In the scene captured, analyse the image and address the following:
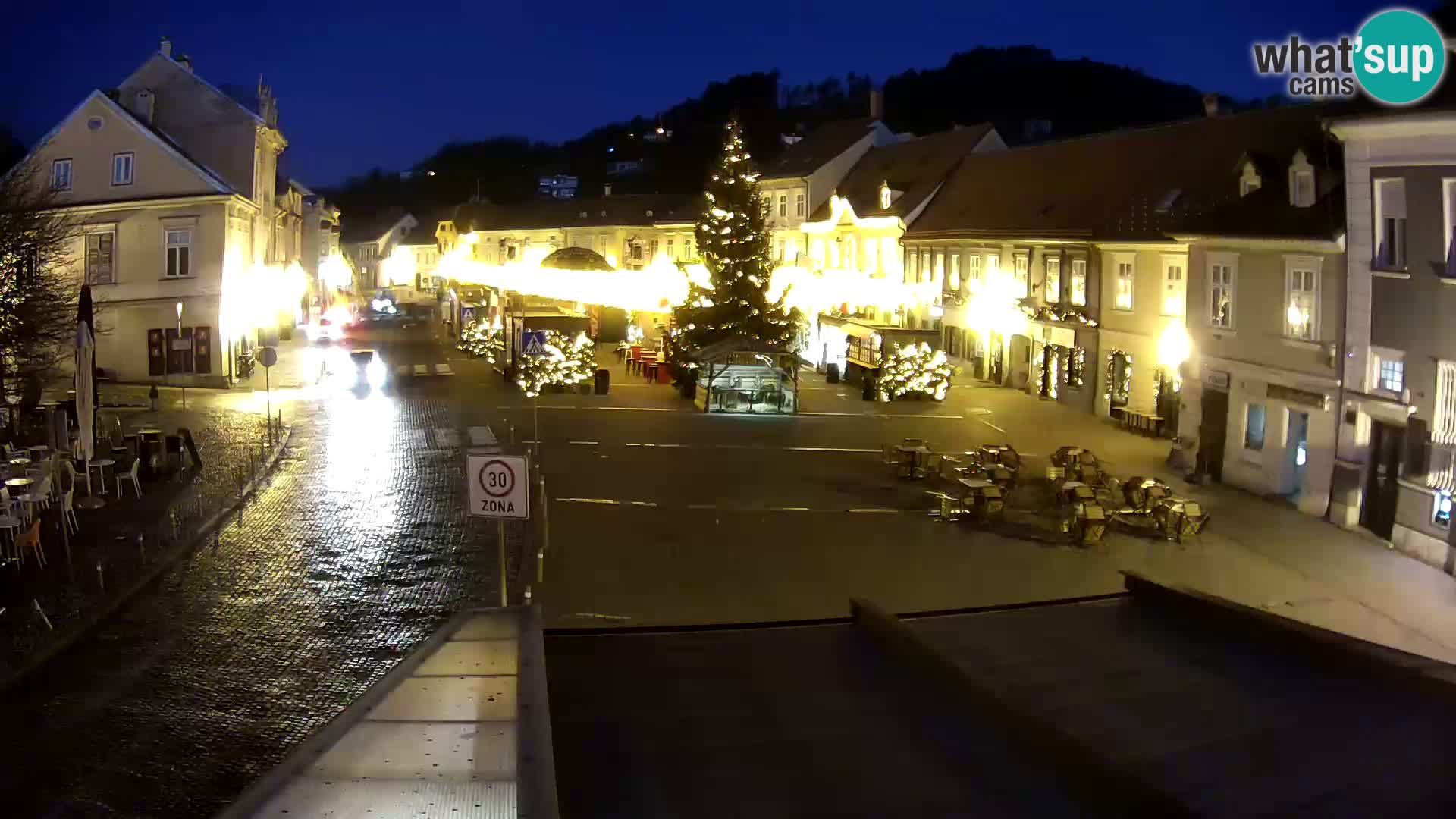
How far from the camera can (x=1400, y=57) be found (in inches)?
773

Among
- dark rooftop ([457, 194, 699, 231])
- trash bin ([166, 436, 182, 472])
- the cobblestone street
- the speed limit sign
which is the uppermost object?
dark rooftop ([457, 194, 699, 231])

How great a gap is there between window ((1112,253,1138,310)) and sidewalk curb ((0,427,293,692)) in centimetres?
2239

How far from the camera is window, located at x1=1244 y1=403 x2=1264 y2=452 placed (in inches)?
944

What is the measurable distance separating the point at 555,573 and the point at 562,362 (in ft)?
72.8

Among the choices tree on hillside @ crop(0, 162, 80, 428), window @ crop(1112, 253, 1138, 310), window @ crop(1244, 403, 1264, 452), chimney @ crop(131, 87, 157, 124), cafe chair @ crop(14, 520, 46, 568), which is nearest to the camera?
cafe chair @ crop(14, 520, 46, 568)

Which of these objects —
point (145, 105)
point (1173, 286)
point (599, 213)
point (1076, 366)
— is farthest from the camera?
point (599, 213)

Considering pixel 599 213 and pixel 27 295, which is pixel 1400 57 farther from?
pixel 599 213

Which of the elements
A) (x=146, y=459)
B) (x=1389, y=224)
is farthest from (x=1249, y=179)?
(x=146, y=459)

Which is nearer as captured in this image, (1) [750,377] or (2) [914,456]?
(2) [914,456]

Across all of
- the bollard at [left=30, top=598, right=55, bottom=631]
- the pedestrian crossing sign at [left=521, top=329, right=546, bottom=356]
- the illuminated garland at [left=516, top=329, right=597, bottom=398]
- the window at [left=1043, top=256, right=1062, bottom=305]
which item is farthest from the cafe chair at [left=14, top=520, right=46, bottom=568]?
the window at [left=1043, top=256, right=1062, bottom=305]

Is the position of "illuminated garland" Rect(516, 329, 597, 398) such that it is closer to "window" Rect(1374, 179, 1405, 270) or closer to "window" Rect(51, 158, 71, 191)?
"window" Rect(51, 158, 71, 191)

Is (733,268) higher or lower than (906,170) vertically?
lower

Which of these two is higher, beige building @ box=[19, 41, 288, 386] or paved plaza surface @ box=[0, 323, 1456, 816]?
beige building @ box=[19, 41, 288, 386]

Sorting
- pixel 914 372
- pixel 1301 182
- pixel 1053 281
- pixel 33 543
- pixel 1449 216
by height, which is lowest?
pixel 33 543
